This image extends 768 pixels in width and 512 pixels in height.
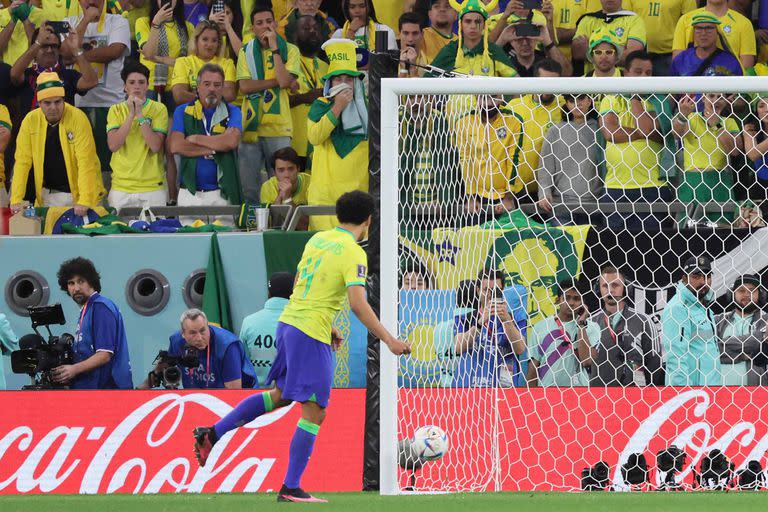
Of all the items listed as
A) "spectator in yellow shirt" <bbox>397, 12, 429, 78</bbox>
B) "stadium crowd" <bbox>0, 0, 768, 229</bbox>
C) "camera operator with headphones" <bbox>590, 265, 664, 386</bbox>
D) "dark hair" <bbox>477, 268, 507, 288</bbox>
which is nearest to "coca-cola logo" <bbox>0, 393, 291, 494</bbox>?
"dark hair" <bbox>477, 268, 507, 288</bbox>

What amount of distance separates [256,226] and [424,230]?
113 inches

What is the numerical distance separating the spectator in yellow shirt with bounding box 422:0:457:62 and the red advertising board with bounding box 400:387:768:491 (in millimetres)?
5003

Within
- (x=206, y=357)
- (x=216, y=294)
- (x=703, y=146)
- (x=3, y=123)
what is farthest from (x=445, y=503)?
(x=3, y=123)

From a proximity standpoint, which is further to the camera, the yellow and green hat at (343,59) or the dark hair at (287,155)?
the dark hair at (287,155)

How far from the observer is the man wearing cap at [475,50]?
1163 centimetres

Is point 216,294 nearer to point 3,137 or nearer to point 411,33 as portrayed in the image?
point 411,33

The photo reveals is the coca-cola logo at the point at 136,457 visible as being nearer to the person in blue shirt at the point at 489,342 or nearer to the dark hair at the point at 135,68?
the person in blue shirt at the point at 489,342

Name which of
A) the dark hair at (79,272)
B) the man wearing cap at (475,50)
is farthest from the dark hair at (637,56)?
the dark hair at (79,272)

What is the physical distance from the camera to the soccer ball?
291 inches

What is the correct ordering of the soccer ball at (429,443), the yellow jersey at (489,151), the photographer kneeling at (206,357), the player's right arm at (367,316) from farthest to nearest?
1. the photographer kneeling at (206,357)
2. the yellow jersey at (489,151)
3. the soccer ball at (429,443)
4. the player's right arm at (367,316)

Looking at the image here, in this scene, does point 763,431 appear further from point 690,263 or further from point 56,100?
point 56,100

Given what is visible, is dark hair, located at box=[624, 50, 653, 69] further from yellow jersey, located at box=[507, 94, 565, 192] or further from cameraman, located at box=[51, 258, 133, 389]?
cameraman, located at box=[51, 258, 133, 389]

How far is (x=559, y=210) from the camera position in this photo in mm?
10297

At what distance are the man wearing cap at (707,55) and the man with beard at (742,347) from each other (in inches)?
128
